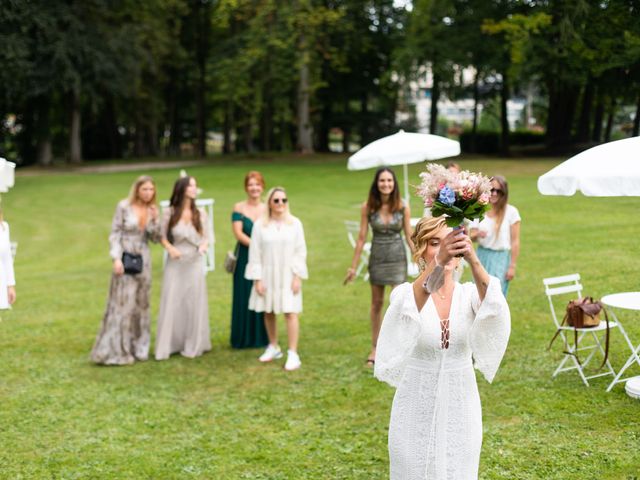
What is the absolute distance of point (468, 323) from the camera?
4445 mm

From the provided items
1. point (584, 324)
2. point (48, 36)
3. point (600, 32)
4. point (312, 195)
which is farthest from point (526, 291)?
point (48, 36)

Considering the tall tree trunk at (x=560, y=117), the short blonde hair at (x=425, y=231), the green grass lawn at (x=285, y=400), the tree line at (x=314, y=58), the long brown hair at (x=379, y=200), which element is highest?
the tree line at (x=314, y=58)

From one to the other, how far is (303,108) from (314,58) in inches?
113

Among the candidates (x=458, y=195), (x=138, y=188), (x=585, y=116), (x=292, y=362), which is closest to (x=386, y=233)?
(x=292, y=362)

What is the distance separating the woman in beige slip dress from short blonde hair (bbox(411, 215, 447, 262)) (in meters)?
5.68

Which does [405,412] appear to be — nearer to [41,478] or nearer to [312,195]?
[41,478]

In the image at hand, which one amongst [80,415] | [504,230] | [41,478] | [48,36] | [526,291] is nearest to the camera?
[41,478]

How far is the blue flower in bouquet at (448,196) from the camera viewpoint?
13.4 ft

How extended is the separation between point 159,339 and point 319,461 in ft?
12.9

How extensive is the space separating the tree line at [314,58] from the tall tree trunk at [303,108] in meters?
0.07

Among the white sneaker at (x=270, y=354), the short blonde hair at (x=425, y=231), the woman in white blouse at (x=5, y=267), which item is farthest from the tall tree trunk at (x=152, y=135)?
the short blonde hair at (x=425, y=231)

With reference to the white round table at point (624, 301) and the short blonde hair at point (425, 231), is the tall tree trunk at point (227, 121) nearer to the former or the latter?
the white round table at point (624, 301)

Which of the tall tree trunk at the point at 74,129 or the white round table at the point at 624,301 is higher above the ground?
the tall tree trunk at the point at 74,129

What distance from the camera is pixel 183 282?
10203 mm
